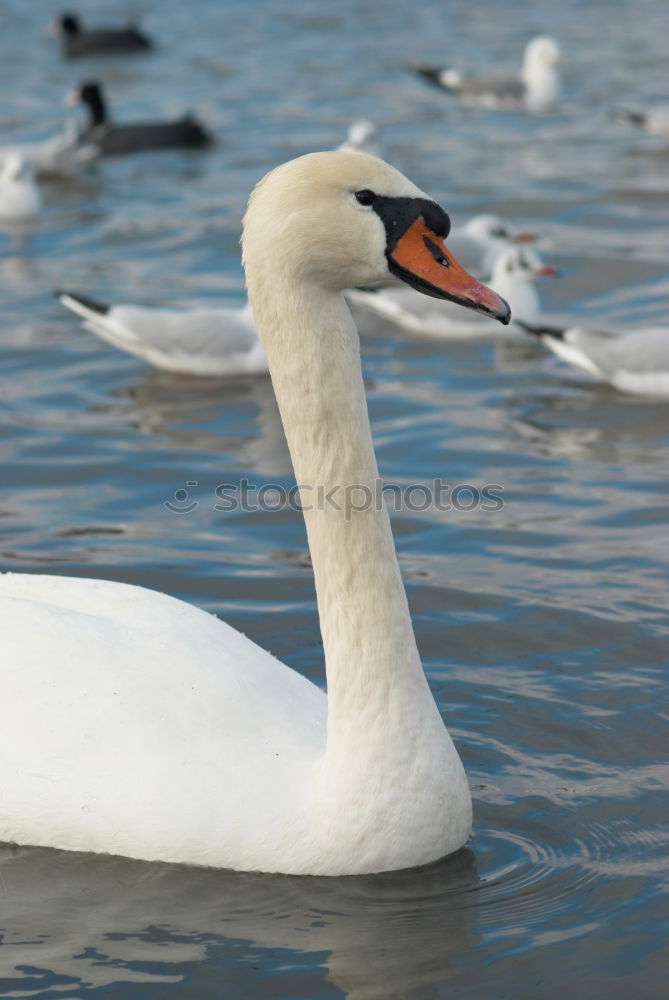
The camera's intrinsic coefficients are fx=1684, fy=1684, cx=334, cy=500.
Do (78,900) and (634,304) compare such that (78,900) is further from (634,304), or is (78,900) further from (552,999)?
(634,304)

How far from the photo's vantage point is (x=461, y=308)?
36.9 feet

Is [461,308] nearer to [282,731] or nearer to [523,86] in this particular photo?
[282,731]

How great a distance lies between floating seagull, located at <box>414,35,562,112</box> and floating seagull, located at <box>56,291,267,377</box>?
10.8 m

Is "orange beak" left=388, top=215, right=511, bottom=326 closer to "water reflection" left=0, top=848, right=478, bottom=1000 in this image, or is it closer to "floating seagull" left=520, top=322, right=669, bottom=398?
"water reflection" left=0, top=848, right=478, bottom=1000

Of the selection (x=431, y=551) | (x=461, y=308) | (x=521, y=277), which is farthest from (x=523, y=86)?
(x=431, y=551)

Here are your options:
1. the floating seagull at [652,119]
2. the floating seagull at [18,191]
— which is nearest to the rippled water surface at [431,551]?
the floating seagull at [18,191]

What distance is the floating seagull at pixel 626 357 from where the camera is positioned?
31.5 feet

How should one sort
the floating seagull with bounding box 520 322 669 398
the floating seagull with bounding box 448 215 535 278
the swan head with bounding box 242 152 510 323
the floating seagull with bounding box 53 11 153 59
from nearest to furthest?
the swan head with bounding box 242 152 510 323
the floating seagull with bounding box 520 322 669 398
the floating seagull with bounding box 448 215 535 278
the floating seagull with bounding box 53 11 153 59

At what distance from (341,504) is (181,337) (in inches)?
243

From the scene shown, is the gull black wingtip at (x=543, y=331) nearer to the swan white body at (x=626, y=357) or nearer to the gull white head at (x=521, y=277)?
the swan white body at (x=626, y=357)

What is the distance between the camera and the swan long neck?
4195 mm

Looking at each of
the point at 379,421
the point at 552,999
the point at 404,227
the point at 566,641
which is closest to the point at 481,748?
the point at 566,641

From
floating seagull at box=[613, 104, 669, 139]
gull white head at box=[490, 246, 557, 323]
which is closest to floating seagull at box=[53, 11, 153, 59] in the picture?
floating seagull at box=[613, 104, 669, 139]

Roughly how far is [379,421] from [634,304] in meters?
3.20
